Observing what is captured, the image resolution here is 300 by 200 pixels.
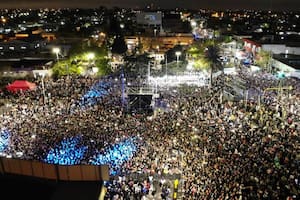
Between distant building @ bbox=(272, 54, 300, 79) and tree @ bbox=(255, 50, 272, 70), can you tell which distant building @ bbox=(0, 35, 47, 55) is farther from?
distant building @ bbox=(272, 54, 300, 79)

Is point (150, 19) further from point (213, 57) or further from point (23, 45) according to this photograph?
point (213, 57)

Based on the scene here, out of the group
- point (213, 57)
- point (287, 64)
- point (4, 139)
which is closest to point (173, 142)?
point (4, 139)

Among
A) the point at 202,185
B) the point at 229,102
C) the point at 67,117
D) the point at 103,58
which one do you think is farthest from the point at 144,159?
the point at 103,58

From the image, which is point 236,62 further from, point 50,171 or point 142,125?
point 50,171

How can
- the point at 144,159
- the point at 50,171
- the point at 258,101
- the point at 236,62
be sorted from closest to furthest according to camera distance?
1. the point at 50,171
2. the point at 144,159
3. the point at 258,101
4. the point at 236,62

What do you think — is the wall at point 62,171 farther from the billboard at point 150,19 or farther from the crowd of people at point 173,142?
the billboard at point 150,19

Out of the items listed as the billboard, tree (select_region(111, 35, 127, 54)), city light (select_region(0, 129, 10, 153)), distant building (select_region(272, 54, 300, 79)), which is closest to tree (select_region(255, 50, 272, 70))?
distant building (select_region(272, 54, 300, 79))

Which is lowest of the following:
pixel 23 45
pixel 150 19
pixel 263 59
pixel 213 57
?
pixel 263 59
